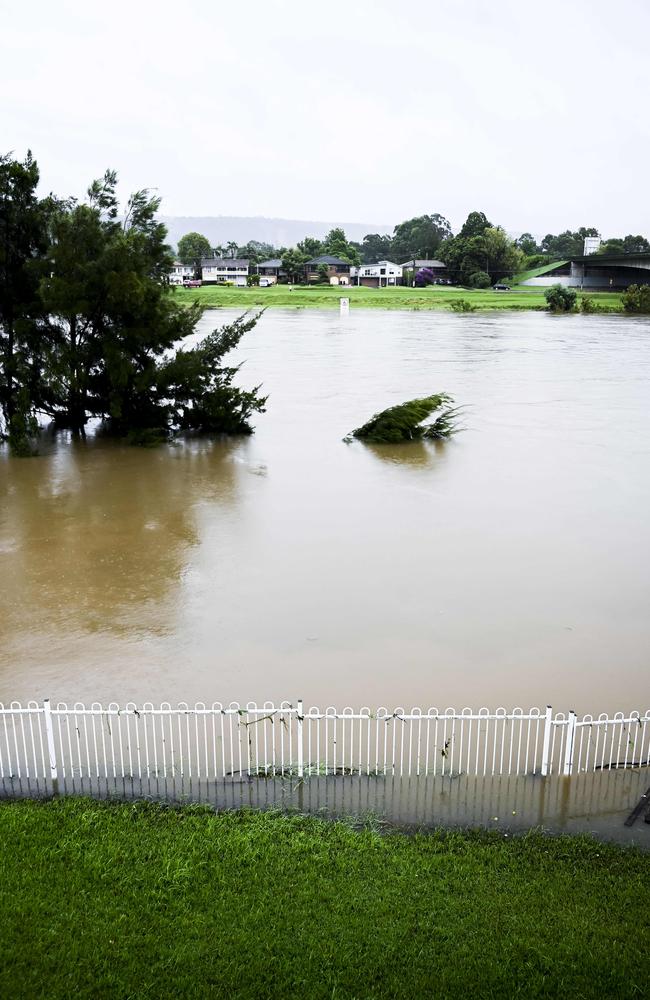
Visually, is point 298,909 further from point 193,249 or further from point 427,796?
point 193,249

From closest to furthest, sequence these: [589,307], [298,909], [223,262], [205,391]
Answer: [298,909] → [205,391] → [589,307] → [223,262]

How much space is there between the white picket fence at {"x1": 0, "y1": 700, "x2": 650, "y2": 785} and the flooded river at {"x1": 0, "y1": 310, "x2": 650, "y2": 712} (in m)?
1.24

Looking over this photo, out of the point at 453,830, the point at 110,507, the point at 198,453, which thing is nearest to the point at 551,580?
the point at 453,830

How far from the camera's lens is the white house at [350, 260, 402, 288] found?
158 metres

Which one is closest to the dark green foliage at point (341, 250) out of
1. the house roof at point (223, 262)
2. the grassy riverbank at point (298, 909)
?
the house roof at point (223, 262)

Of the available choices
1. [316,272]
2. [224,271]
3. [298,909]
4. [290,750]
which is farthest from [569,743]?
[224,271]

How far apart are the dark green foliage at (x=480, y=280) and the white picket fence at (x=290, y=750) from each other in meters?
132

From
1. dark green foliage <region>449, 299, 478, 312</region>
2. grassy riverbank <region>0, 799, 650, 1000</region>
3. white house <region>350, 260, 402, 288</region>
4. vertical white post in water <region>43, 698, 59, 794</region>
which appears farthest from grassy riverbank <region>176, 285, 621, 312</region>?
grassy riverbank <region>0, 799, 650, 1000</region>

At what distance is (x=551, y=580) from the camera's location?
62.6 feet

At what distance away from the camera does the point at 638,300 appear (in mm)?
110125

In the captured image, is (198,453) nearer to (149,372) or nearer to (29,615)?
(149,372)

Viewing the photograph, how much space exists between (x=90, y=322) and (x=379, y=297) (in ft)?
315

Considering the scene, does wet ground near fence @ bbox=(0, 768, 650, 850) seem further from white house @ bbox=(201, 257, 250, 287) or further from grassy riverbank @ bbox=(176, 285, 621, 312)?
white house @ bbox=(201, 257, 250, 287)

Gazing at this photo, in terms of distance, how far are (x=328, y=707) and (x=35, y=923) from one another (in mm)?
5947
